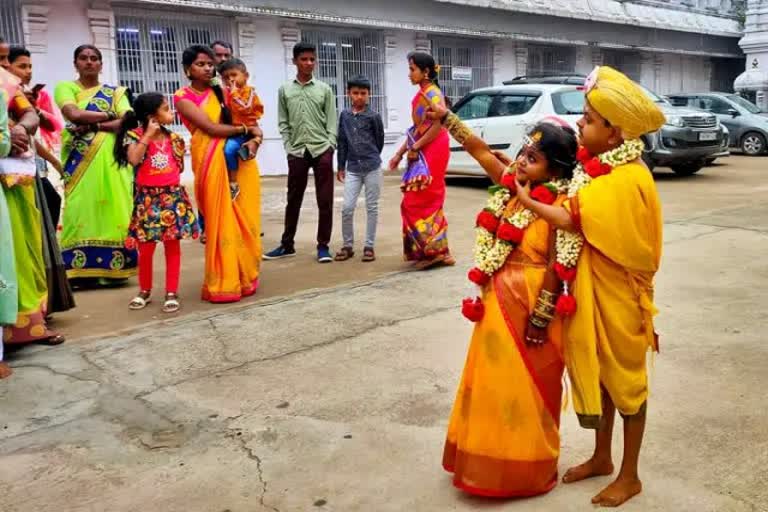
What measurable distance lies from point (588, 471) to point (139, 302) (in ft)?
11.2

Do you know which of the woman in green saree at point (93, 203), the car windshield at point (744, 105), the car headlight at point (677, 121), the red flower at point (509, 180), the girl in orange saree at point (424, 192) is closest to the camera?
the red flower at point (509, 180)

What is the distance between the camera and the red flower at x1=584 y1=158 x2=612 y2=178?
2346 mm

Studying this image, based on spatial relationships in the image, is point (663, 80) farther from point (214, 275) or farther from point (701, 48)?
point (214, 275)

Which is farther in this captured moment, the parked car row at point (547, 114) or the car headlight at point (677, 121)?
the car headlight at point (677, 121)

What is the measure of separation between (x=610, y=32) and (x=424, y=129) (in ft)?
51.6

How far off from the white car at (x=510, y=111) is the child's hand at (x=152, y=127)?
626 centimetres

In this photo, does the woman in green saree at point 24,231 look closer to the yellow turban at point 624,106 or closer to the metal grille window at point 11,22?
the yellow turban at point 624,106

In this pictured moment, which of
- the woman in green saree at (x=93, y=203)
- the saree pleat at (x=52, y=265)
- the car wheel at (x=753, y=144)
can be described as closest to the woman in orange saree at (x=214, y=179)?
the woman in green saree at (x=93, y=203)

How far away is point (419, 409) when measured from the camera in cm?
340

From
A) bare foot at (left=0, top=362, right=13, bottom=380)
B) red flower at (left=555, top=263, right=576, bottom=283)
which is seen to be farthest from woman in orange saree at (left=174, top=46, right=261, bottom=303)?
red flower at (left=555, top=263, right=576, bottom=283)

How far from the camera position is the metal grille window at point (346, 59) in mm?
13711

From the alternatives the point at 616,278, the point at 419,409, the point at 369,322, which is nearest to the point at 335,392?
the point at 419,409

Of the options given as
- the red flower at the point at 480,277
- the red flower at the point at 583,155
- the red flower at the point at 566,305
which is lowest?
the red flower at the point at 566,305

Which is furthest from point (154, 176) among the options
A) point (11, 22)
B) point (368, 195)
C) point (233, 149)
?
point (11, 22)
